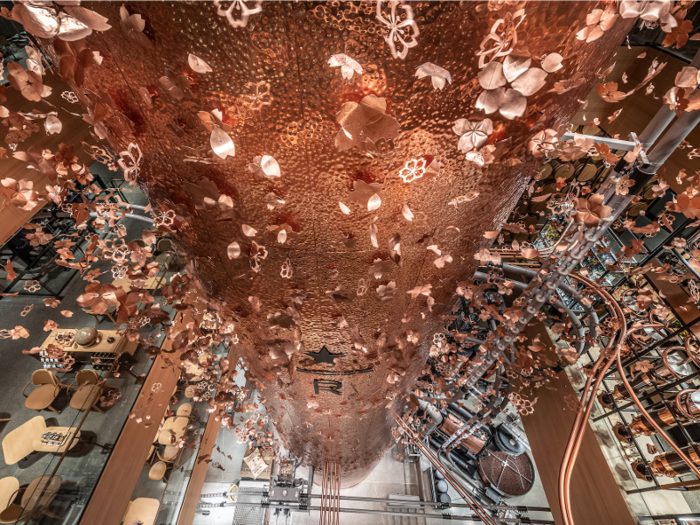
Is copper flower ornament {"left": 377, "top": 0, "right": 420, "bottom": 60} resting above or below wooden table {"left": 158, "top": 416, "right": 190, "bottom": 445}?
below

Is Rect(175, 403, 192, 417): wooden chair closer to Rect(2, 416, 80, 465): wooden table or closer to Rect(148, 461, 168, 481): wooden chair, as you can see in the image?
Answer: Rect(148, 461, 168, 481): wooden chair

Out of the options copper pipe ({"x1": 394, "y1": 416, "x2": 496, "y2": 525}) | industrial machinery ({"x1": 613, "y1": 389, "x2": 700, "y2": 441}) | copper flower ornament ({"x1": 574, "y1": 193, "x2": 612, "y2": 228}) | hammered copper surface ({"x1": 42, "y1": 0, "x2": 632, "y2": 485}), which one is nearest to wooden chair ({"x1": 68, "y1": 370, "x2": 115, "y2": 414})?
copper pipe ({"x1": 394, "y1": 416, "x2": 496, "y2": 525})

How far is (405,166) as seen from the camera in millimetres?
351

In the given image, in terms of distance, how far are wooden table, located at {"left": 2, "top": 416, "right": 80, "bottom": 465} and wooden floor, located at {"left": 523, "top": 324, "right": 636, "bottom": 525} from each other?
3.43 metres

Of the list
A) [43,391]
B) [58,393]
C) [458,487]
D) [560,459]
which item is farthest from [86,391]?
[560,459]

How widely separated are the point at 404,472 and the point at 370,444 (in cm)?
268

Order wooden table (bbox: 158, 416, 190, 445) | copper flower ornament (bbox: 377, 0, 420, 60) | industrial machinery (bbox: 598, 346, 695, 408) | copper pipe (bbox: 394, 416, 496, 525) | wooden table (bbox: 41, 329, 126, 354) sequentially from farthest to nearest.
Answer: wooden table (bbox: 158, 416, 190, 445)
wooden table (bbox: 41, 329, 126, 354)
industrial machinery (bbox: 598, 346, 695, 408)
copper pipe (bbox: 394, 416, 496, 525)
copper flower ornament (bbox: 377, 0, 420, 60)

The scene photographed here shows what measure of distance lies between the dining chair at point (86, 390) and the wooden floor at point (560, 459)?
3.45m

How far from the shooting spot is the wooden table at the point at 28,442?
85.0 inches

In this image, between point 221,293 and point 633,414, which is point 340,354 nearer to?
point 221,293

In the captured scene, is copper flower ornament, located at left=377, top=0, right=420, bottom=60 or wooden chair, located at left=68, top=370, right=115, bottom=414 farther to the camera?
wooden chair, located at left=68, top=370, right=115, bottom=414

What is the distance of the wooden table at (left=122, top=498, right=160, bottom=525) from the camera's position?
2.67 m

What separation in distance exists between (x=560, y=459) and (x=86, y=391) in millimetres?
4100

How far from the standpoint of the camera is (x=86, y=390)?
A: 2504 mm
